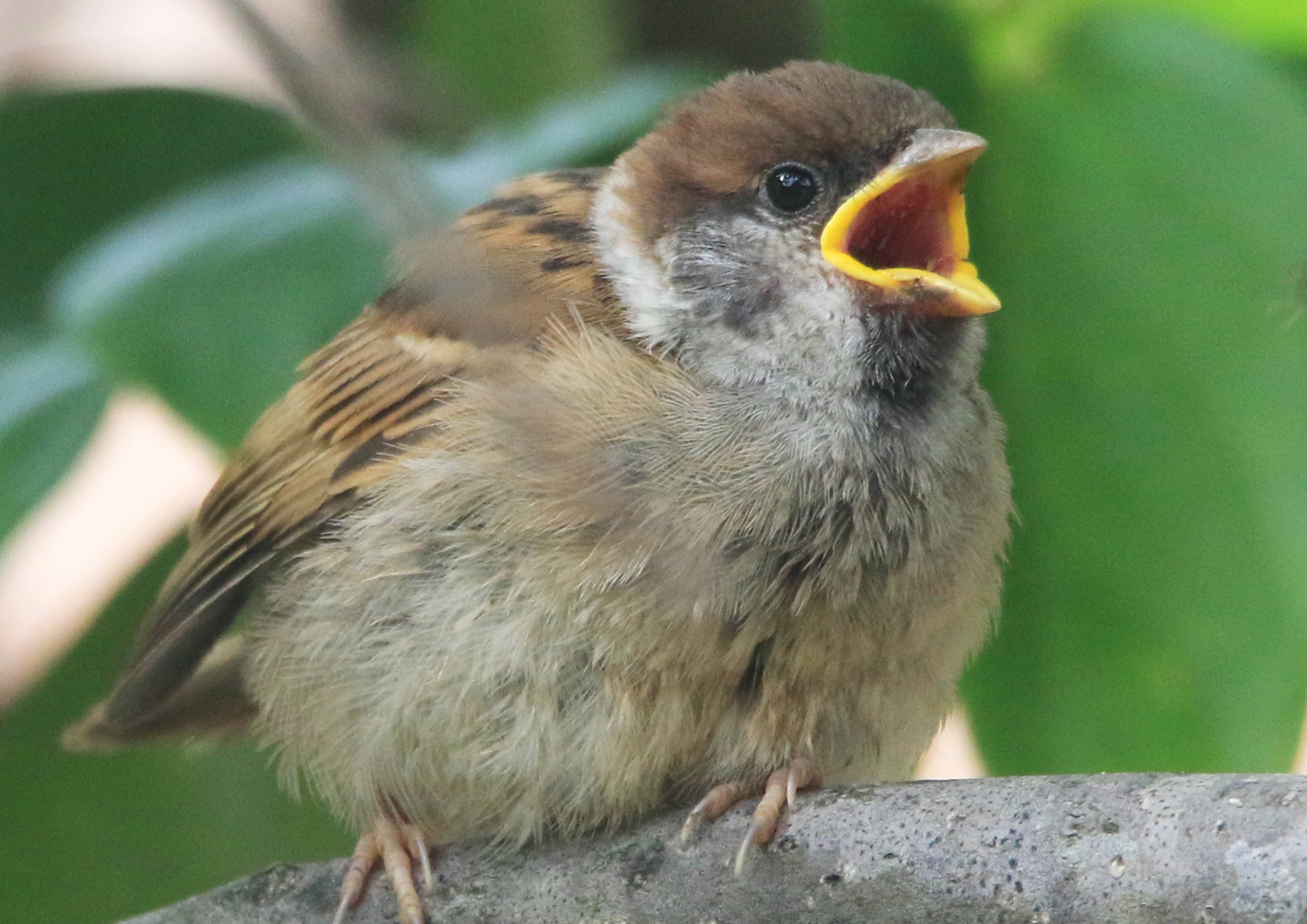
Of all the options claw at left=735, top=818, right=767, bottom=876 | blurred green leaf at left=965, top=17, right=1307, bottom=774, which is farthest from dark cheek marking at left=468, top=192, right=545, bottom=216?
claw at left=735, top=818, right=767, bottom=876

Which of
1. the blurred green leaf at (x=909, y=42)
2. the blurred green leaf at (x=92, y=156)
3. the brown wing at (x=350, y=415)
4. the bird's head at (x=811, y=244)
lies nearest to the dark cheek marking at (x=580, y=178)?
the brown wing at (x=350, y=415)

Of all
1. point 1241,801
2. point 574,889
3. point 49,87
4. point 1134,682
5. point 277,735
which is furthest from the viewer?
point 49,87

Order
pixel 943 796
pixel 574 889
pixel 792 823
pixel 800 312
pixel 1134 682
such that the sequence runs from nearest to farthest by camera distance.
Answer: pixel 943 796 < pixel 792 823 < pixel 574 889 < pixel 800 312 < pixel 1134 682

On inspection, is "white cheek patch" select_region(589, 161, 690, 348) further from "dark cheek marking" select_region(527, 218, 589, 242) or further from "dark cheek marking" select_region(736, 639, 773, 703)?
"dark cheek marking" select_region(736, 639, 773, 703)

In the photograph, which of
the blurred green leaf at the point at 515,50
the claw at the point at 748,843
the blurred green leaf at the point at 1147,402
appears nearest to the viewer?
the claw at the point at 748,843

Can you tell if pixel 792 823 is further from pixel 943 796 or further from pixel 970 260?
pixel 970 260

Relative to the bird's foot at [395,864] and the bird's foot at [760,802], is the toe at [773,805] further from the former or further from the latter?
the bird's foot at [395,864]

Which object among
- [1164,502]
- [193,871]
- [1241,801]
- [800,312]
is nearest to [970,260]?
[1164,502]
